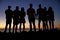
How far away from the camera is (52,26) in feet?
45.7

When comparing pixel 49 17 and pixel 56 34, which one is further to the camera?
pixel 49 17

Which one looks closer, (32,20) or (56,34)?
(56,34)

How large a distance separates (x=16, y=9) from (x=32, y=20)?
1830 millimetres

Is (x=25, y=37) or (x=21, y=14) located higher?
(x=21, y=14)

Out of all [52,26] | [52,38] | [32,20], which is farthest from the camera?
[52,26]

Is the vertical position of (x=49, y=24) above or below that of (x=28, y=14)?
below

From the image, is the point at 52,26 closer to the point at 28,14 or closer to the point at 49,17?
the point at 49,17

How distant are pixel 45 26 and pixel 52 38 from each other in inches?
130

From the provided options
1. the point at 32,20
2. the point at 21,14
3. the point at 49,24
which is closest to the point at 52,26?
the point at 49,24

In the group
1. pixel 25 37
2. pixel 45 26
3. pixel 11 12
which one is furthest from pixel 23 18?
pixel 25 37

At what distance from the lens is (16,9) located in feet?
43.5

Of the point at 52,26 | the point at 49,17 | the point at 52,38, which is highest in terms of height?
the point at 49,17

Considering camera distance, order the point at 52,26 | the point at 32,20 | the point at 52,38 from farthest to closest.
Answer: the point at 52,26 → the point at 32,20 → the point at 52,38

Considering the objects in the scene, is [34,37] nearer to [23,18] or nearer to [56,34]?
[56,34]
